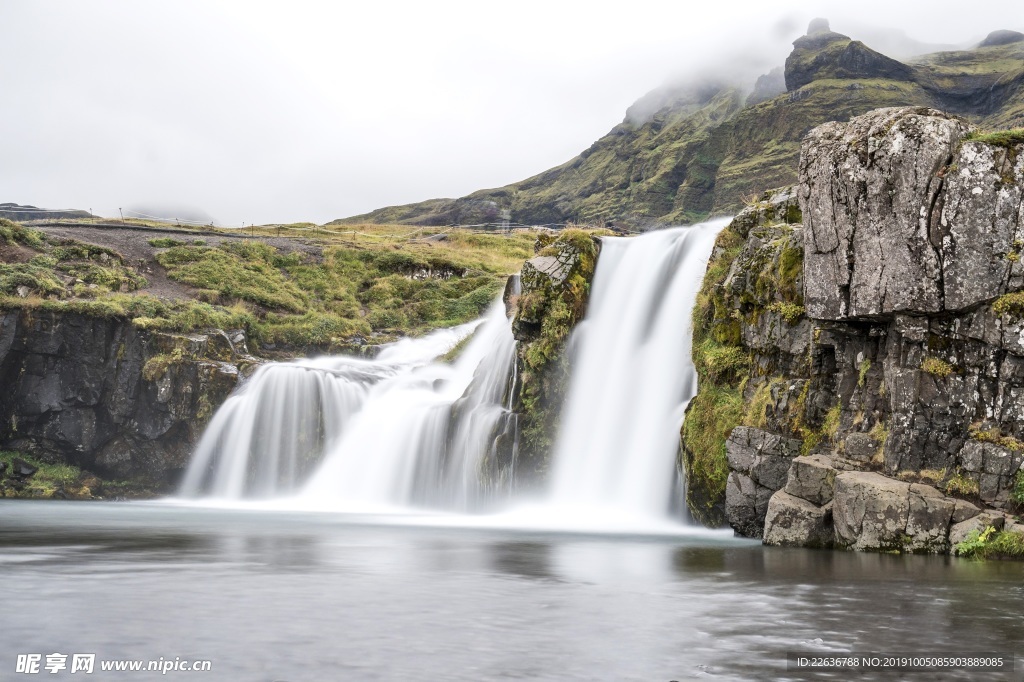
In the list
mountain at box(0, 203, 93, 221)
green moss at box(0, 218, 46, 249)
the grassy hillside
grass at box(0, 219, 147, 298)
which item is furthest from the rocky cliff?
mountain at box(0, 203, 93, 221)

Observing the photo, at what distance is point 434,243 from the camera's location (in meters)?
63.5

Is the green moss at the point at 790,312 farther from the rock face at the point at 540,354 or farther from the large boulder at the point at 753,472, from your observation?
the rock face at the point at 540,354

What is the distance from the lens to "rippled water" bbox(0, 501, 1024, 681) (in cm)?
794

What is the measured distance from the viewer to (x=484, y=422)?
88.2 feet

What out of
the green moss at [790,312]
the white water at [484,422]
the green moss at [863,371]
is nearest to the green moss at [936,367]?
the green moss at [863,371]

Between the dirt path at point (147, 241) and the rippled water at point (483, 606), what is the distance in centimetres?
2579

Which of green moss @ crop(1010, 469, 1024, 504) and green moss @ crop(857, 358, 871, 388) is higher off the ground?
green moss @ crop(857, 358, 871, 388)

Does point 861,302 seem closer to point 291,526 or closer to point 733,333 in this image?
point 733,333

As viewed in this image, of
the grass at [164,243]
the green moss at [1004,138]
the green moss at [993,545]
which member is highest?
the grass at [164,243]

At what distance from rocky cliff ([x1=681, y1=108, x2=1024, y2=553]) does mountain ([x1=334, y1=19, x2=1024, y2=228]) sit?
46809mm

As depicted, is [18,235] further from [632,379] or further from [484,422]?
[632,379]

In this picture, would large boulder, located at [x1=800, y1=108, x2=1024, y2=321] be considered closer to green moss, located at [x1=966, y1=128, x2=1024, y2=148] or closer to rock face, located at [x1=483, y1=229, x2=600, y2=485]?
green moss, located at [x1=966, y1=128, x2=1024, y2=148]

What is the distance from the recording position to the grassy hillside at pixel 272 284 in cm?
3419

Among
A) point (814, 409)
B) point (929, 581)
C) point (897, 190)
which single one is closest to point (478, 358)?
point (814, 409)
